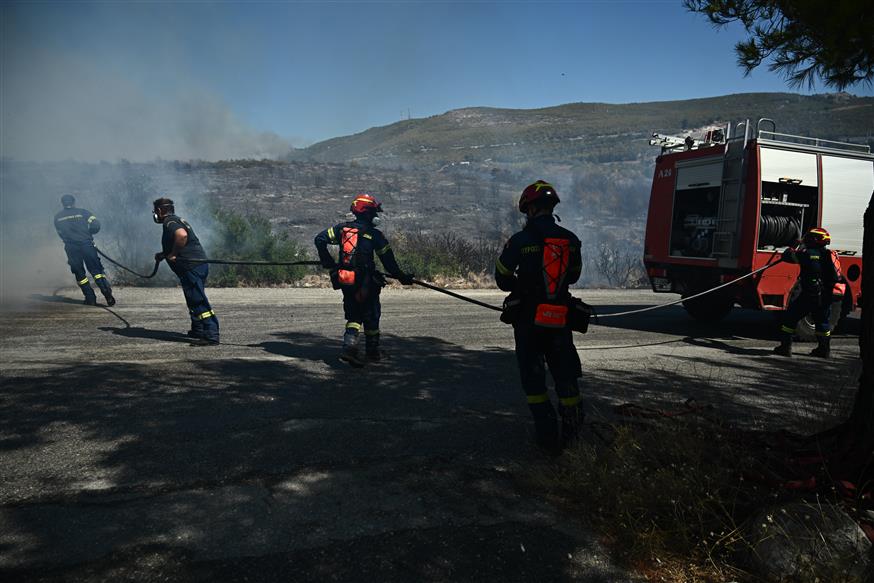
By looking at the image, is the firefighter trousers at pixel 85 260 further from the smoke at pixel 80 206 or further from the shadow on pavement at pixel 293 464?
the shadow on pavement at pixel 293 464

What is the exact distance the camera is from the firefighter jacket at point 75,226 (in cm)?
1044

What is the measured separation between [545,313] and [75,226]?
959 cm

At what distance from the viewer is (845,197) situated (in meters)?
9.57

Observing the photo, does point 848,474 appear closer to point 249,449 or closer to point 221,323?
point 249,449

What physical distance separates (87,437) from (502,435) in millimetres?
2939

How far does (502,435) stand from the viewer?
4.52m

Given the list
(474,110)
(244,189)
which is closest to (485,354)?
(244,189)

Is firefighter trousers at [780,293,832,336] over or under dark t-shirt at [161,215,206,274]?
under

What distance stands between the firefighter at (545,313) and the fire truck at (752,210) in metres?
5.58

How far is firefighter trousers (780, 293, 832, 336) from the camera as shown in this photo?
7.68 metres

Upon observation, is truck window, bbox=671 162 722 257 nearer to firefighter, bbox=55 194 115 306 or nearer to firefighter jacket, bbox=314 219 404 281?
firefighter jacket, bbox=314 219 404 281

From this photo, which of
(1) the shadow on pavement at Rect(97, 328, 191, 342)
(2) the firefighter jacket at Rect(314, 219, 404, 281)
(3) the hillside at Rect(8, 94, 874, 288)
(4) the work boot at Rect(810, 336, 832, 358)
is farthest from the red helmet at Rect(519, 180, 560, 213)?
(3) the hillside at Rect(8, 94, 874, 288)

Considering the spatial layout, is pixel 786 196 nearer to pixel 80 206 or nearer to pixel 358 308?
pixel 358 308

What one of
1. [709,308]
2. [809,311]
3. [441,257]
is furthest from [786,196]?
[441,257]
